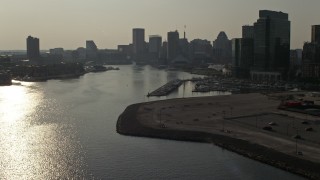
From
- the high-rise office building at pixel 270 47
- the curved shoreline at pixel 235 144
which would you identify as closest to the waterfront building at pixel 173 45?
the high-rise office building at pixel 270 47

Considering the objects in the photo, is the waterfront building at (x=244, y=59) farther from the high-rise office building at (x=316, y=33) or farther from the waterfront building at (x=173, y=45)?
the waterfront building at (x=173, y=45)

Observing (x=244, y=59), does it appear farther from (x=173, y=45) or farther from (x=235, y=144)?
(x=173, y=45)

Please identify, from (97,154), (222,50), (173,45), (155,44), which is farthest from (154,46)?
(97,154)

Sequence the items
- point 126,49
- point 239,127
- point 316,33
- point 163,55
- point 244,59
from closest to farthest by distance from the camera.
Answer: point 239,127 < point 316,33 < point 244,59 < point 163,55 < point 126,49

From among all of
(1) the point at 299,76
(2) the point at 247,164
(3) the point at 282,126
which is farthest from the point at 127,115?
(1) the point at 299,76

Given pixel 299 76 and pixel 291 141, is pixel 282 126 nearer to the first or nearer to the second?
pixel 291 141

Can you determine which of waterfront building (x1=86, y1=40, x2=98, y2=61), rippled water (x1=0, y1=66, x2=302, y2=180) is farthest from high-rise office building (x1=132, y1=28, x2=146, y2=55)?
rippled water (x1=0, y1=66, x2=302, y2=180)
